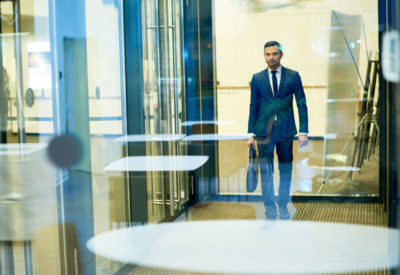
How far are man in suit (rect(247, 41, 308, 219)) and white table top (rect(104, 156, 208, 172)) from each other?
0.35 m

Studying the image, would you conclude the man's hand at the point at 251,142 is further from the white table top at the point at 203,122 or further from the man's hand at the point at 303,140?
the man's hand at the point at 303,140

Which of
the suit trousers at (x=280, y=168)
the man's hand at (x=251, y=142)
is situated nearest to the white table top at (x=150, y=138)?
the man's hand at (x=251, y=142)

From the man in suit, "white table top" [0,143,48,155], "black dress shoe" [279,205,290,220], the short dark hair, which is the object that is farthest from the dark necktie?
"white table top" [0,143,48,155]

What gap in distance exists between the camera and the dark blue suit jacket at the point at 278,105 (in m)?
3.08

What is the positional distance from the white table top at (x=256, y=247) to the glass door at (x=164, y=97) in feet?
0.53

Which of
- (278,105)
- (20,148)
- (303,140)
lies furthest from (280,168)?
(20,148)

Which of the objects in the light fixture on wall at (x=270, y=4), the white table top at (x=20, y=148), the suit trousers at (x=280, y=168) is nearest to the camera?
the white table top at (x=20, y=148)

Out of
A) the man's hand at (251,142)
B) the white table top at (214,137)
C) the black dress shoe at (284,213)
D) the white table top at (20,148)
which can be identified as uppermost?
the white table top at (20,148)

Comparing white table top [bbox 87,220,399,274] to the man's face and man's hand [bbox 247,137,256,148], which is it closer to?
man's hand [bbox 247,137,256,148]

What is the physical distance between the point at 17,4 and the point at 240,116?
1.33 m

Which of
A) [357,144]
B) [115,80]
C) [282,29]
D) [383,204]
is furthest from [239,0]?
[383,204]

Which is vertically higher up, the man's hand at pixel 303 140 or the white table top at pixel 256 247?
the man's hand at pixel 303 140

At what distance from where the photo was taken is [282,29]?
306 centimetres

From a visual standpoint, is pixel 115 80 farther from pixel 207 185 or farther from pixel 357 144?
pixel 357 144
